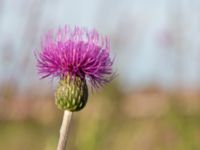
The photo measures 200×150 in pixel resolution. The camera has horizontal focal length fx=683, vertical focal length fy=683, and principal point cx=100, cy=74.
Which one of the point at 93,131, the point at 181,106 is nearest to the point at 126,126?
the point at 181,106

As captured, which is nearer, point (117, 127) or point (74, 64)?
point (74, 64)

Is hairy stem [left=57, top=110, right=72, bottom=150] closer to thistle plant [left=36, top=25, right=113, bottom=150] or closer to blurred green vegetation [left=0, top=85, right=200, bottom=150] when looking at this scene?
thistle plant [left=36, top=25, right=113, bottom=150]

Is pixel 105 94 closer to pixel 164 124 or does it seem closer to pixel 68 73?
pixel 164 124

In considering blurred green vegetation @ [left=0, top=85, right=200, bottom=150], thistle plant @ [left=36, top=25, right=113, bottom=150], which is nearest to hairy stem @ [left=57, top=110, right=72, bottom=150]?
thistle plant @ [left=36, top=25, right=113, bottom=150]

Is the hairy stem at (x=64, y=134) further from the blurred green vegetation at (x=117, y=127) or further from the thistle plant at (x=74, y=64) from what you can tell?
the blurred green vegetation at (x=117, y=127)

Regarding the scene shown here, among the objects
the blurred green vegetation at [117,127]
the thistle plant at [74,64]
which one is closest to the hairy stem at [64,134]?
the thistle plant at [74,64]

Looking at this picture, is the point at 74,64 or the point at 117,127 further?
the point at 117,127

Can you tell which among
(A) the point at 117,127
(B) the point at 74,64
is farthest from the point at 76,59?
(A) the point at 117,127

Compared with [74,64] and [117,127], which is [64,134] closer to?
[74,64]

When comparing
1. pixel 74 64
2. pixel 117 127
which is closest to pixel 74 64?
pixel 74 64
